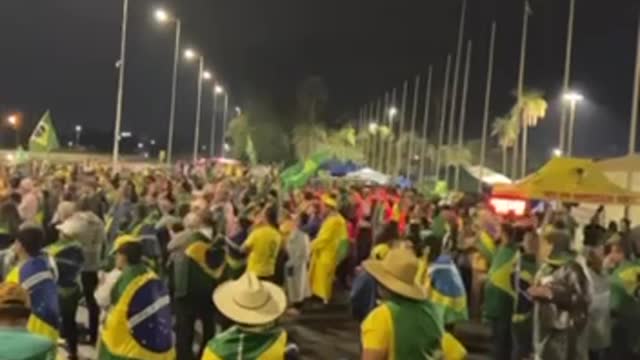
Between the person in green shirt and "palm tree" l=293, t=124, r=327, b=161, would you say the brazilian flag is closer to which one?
the person in green shirt

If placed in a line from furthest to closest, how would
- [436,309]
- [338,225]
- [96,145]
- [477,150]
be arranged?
[96,145]
[477,150]
[338,225]
[436,309]

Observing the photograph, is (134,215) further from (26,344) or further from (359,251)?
(26,344)

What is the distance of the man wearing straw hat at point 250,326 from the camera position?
5.65 meters

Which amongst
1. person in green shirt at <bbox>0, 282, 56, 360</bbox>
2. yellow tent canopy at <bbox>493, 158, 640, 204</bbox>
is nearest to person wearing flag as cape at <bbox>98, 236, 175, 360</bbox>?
person in green shirt at <bbox>0, 282, 56, 360</bbox>

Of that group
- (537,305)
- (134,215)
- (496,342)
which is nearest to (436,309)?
(537,305)

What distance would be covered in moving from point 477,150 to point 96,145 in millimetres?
95682

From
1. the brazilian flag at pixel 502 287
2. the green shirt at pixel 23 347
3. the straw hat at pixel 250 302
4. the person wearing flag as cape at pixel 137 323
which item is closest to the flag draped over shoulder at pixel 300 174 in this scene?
the brazilian flag at pixel 502 287

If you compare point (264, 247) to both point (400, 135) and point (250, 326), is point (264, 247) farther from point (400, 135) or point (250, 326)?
point (400, 135)

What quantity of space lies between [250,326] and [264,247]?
8430 millimetres

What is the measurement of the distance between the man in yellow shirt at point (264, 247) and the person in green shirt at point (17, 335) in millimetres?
8627

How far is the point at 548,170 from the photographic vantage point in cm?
1395

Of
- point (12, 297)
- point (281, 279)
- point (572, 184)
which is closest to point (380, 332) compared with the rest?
point (12, 297)

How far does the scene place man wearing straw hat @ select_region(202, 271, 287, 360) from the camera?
5.65 metres

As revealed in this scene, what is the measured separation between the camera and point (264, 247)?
14109 millimetres
